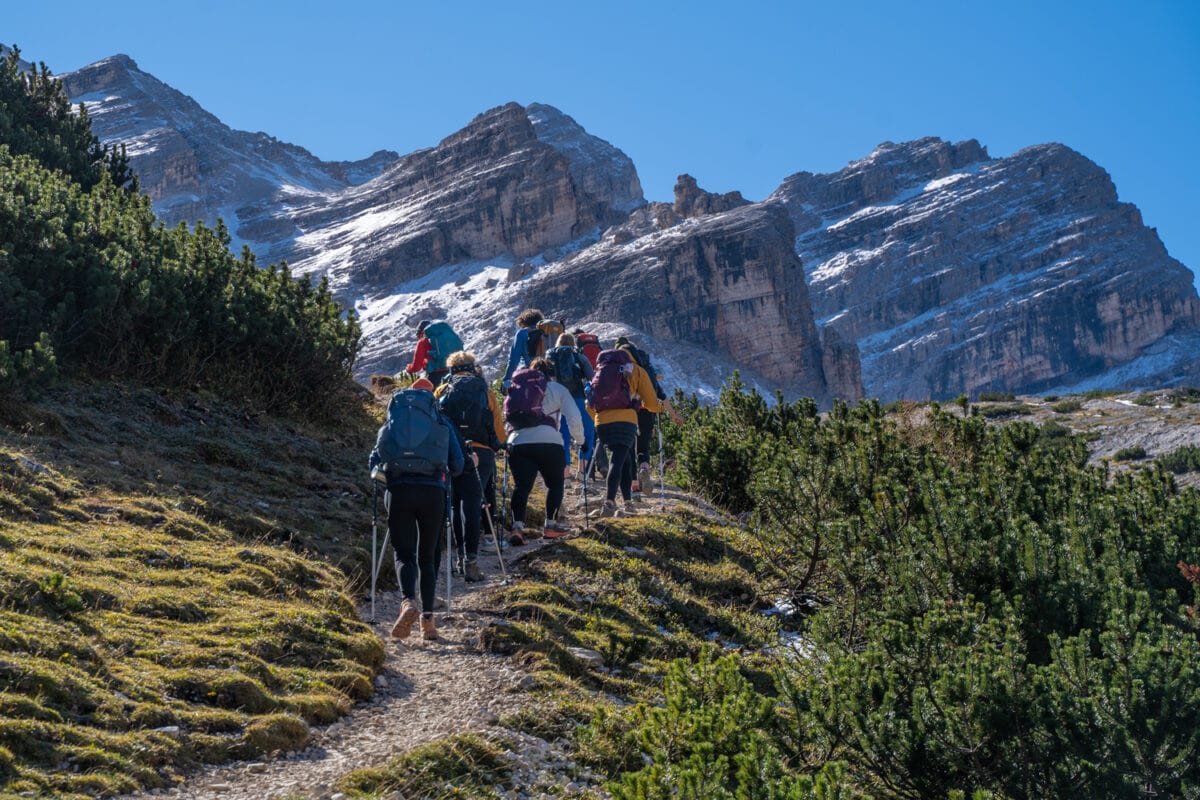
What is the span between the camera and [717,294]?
163 m

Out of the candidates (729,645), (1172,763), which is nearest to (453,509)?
(729,645)

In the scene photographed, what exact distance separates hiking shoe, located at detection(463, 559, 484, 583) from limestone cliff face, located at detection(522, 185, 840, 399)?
14884cm

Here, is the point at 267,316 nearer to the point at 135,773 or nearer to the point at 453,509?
the point at 453,509

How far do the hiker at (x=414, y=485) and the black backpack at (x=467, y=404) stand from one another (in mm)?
1421

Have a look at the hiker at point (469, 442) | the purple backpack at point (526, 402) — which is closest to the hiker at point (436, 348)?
the purple backpack at point (526, 402)

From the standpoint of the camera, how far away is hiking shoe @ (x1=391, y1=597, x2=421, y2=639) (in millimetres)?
8195

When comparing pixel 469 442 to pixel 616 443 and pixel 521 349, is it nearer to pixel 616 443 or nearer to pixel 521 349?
pixel 616 443

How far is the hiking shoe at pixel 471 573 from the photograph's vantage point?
10.3 metres

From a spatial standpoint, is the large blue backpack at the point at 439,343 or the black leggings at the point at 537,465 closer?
the black leggings at the point at 537,465

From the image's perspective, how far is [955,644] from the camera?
637cm

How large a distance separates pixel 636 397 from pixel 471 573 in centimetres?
311

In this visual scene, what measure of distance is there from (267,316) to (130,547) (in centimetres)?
731

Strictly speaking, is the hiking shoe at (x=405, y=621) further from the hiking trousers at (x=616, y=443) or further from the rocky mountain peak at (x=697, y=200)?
the rocky mountain peak at (x=697, y=200)

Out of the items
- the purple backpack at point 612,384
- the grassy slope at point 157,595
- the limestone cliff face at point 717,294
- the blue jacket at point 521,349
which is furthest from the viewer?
the limestone cliff face at point 717,294
